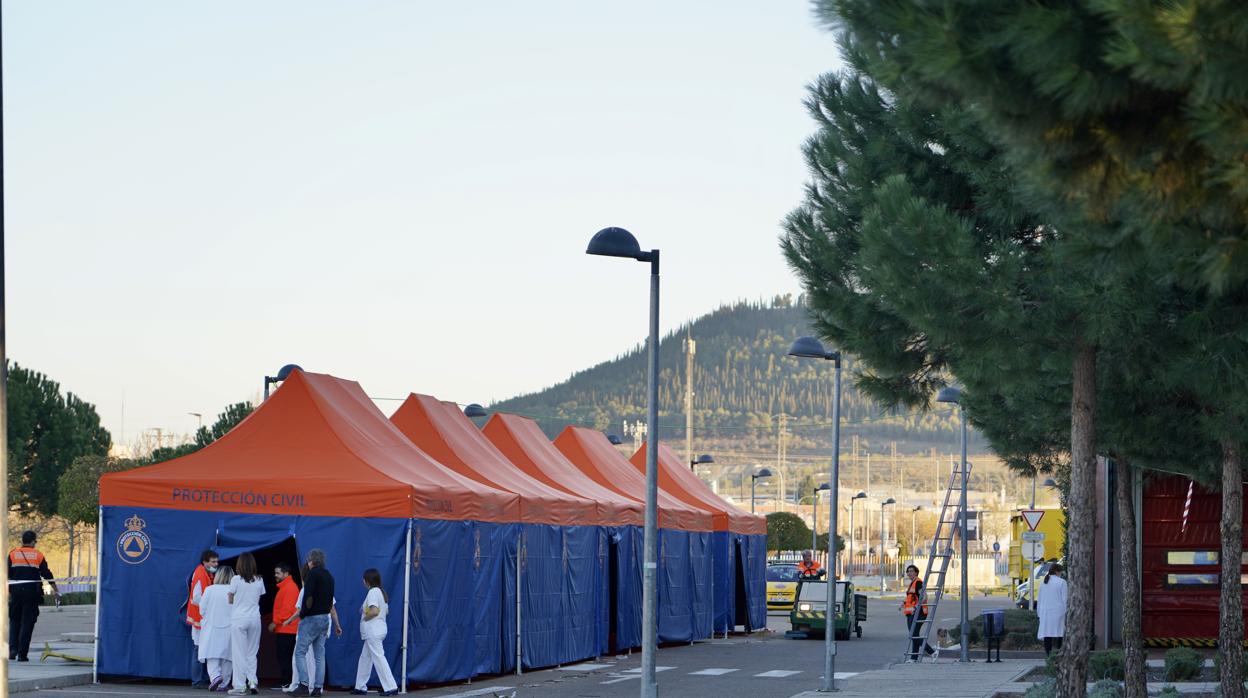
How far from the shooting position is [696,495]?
37.7m

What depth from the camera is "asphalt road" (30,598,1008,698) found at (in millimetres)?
21188

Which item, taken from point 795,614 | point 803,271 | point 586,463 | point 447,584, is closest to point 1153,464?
point 803,271

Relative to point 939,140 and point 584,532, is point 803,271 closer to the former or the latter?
point 939,140

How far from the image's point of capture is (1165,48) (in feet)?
22.2

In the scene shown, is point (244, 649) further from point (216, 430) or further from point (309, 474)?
point (216, 430)

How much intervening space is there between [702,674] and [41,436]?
42215mm

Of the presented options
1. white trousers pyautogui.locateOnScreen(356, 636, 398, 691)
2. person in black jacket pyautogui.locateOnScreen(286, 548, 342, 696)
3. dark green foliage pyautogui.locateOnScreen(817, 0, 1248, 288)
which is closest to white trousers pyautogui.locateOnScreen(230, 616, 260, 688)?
person in black jacket pyautogui.locateOnScreen(286, 548, 342, 696)

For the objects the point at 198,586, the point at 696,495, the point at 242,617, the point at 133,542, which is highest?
the point at 696,495

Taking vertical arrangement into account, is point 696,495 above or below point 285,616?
above

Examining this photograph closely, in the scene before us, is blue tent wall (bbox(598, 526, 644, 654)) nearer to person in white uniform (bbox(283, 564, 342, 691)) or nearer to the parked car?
person in white uniform (bbox(283, 564, 342, 691))

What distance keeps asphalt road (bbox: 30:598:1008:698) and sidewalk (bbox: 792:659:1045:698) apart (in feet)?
2.79

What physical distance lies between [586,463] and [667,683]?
10.2m

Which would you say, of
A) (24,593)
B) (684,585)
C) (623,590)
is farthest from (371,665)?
(684,585)

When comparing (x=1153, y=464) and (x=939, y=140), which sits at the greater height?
(x=939, y=140)
